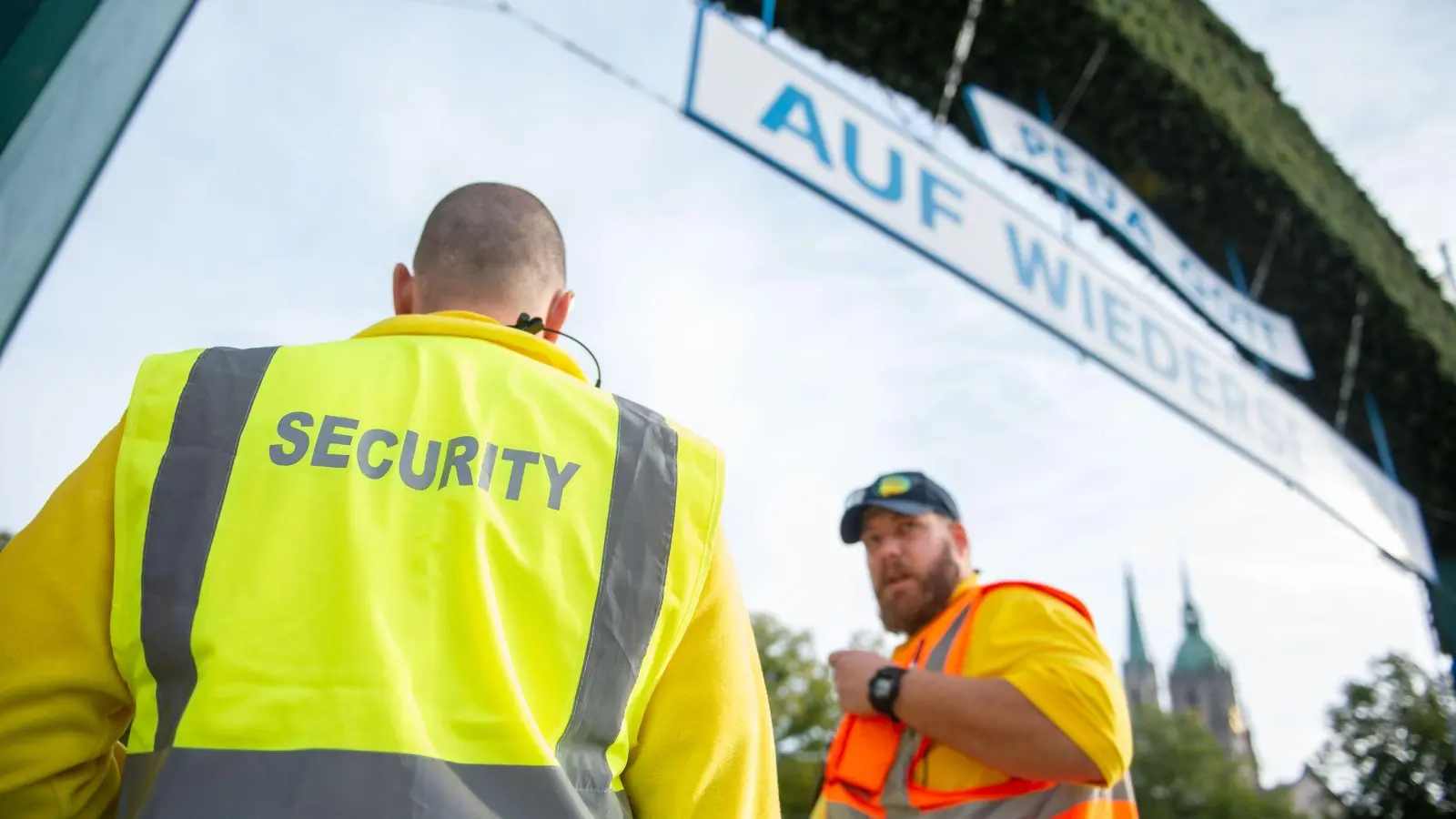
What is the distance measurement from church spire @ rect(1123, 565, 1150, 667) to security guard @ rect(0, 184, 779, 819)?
76511 millimetres

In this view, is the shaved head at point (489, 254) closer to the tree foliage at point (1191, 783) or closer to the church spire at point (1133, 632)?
the tree foliage at point (1191, 783)

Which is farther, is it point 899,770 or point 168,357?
point 899,770

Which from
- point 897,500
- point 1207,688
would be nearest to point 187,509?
point 897,500

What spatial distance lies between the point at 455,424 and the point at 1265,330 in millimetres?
6788

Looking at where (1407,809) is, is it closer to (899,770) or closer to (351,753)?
(899,770)

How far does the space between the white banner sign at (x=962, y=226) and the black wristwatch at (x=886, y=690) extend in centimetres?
174

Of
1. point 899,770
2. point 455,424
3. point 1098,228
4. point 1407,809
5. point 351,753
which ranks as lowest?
point 351,753

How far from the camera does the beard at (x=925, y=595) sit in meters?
2.92

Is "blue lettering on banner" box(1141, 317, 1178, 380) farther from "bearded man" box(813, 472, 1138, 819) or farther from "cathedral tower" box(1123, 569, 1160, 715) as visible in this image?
"cathedral tower" box(1123, 569, 1160, 715)

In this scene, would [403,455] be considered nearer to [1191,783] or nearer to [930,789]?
[930,789]

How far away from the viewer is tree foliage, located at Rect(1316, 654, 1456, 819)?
22.4m

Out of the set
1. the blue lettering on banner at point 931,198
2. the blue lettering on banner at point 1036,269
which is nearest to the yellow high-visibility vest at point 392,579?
the blue lettering on banner at point 931,198

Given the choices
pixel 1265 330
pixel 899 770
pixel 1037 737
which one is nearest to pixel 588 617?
pixel 1037 737

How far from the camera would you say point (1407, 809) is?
22.2m
